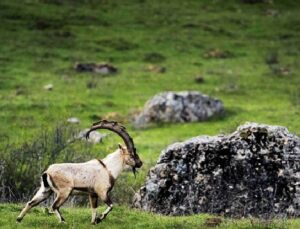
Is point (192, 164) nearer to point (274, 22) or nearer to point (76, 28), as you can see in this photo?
point (76, 28)

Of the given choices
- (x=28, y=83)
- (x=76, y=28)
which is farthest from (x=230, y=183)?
(x=76, y=28)

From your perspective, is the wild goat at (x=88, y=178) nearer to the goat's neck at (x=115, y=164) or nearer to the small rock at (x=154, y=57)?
the goat's neck at (x=115, y=164)

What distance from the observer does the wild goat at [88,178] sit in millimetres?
14117

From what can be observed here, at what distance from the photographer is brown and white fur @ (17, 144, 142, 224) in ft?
46.3

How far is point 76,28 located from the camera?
64.0m

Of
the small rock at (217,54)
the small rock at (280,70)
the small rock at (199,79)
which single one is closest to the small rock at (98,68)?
the small rock at (199,79)

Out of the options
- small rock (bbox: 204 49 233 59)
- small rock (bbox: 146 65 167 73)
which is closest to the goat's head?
small rock (bbox: 146 65 167 73)

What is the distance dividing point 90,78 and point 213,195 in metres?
31.2

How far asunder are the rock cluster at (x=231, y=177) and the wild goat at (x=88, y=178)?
4782mm

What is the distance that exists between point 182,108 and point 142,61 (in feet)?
53.6

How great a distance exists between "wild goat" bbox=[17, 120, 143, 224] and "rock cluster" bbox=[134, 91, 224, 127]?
79.2ft

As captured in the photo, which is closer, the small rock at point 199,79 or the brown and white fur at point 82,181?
the brown and white fur at point 82,181

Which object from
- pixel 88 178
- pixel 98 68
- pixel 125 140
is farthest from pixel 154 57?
pixel 88 178

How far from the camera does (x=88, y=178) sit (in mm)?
14430
